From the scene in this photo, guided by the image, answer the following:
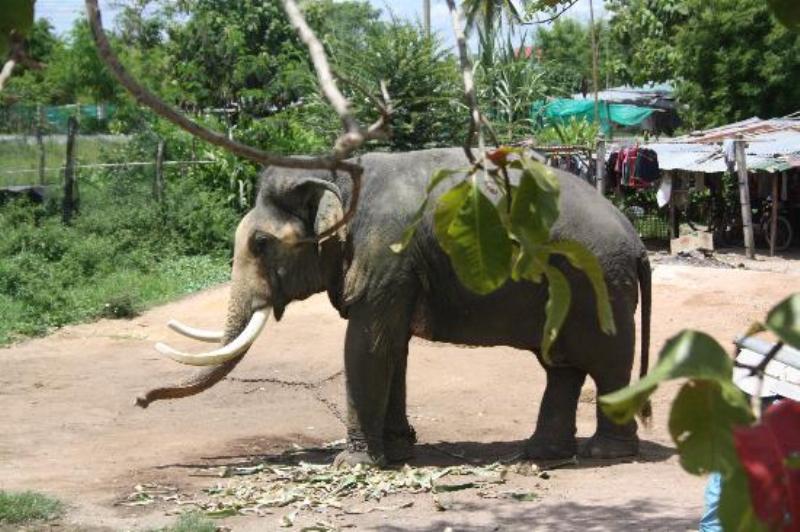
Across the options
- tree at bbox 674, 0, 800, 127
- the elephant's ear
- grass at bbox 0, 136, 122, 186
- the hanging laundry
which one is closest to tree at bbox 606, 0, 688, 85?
tree at bbox 674, 0, 800, 127

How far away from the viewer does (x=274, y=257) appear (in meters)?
7.16

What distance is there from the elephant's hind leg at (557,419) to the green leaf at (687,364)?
6221mm

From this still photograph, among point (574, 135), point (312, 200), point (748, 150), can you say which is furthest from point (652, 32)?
point (312, 200)

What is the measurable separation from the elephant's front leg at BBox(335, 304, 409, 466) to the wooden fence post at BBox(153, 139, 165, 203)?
10059mm

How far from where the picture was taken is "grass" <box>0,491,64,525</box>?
5.90 meters

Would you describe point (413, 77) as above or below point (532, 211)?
above

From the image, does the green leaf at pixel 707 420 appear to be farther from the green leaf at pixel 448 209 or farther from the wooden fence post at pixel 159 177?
the wooden fence post at pixel 159 177

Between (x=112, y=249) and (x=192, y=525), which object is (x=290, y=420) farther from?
(x=112, y=249)

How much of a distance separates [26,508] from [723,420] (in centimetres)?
527

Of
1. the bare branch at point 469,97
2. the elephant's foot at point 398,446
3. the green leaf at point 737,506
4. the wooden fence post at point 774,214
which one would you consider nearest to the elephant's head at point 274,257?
the elephant's foot at point 398,446

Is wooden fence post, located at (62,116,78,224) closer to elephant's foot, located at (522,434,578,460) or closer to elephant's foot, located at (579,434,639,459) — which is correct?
elephant's foot, located at (522,434,578,460)

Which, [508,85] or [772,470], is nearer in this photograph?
[772,470]

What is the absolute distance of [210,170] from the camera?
1811cm

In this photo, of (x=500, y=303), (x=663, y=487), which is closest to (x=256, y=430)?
(x=500, y=303)
